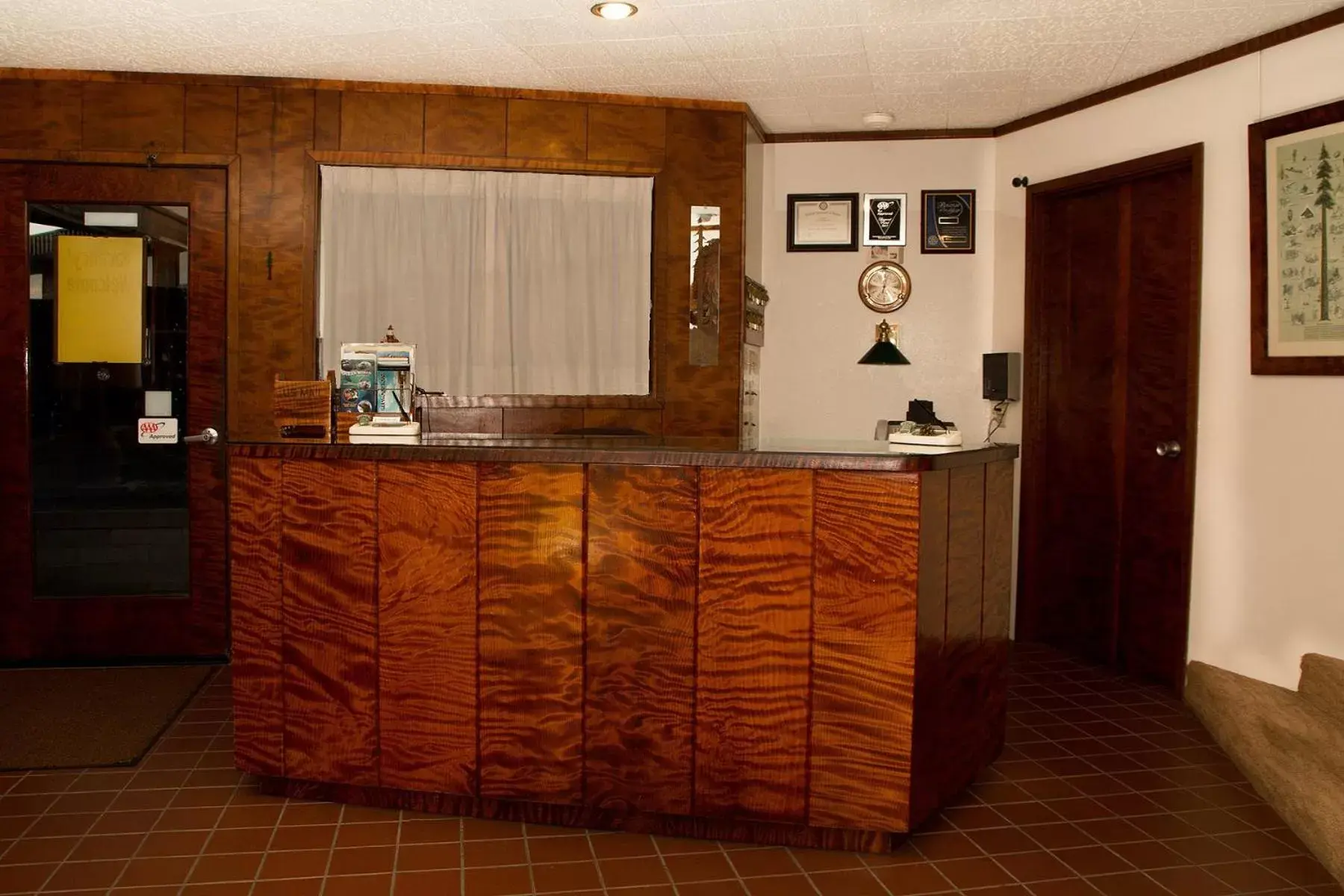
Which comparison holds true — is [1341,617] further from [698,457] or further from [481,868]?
[481,868]

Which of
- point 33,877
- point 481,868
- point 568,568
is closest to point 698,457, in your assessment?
point 568,568

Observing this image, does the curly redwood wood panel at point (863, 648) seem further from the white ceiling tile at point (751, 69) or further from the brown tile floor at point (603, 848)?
the white ceiling tile at point (751, 69)

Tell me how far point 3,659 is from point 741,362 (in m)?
3.83

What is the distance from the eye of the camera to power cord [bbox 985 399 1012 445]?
572cm

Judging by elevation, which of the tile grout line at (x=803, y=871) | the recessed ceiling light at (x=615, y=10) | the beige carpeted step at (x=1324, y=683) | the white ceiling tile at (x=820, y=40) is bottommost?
the tile grout line at (x=803, y=871)

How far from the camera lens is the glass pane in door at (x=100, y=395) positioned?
4957 millimetres

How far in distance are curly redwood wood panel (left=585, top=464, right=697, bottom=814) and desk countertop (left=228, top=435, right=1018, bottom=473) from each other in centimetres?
5

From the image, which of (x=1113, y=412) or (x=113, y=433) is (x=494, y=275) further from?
(x=1113, y=412)

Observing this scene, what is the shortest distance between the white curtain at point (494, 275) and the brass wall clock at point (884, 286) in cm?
137

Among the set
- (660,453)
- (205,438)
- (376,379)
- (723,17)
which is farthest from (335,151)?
(660,453)

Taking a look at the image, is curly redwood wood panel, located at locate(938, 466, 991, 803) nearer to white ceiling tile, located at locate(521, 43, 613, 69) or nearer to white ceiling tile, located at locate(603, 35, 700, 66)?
white ceiling tile, located at locate(603, 35, 700, 66)

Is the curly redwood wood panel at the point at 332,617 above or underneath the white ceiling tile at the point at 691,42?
underneath

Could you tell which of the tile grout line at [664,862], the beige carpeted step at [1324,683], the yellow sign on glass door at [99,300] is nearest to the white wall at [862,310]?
the beige carpeted step at [1324,683]

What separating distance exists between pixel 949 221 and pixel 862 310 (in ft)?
2.22
